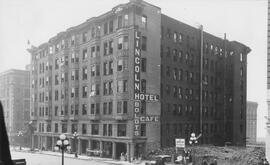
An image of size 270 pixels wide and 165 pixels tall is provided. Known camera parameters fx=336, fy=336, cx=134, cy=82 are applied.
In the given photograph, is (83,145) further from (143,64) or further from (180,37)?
(180,37)

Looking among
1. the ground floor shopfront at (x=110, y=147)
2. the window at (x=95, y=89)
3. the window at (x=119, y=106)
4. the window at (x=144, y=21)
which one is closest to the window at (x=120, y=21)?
the window at (x=144, y=21)

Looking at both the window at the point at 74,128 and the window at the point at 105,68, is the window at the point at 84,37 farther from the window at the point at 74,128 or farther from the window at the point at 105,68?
the window at the point at 74,128

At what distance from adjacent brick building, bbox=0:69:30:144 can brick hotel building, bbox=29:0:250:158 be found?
9.74m

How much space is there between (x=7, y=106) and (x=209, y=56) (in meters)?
44.8

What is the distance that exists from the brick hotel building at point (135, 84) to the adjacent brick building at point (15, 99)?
9.74 meters

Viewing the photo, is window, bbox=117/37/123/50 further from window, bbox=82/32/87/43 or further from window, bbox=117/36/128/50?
window, bbox=82/32/87/43

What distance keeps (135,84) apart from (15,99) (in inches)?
1620

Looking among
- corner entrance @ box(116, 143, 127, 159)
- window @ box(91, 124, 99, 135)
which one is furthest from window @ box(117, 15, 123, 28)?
corner entrance @ box(116, 143, 127, 159)

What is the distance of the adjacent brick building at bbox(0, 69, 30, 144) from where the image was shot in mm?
70062

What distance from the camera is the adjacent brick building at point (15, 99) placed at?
230ft

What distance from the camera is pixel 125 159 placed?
128 ft

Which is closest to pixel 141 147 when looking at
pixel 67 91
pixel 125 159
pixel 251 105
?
pixel 125 159

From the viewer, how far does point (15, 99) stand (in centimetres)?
7106

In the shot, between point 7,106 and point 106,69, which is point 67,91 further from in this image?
point 7,106
